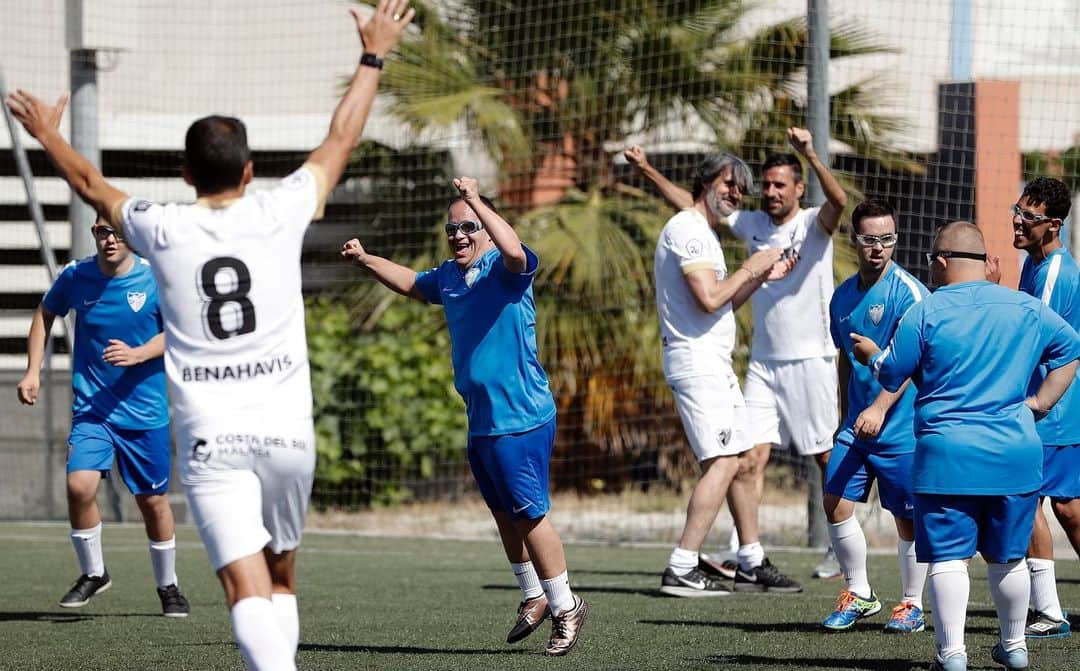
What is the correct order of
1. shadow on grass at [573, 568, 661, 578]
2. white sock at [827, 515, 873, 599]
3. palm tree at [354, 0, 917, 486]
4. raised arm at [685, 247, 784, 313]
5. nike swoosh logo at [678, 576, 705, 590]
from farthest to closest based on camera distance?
palm tree at [354, 0, 917, 486]
shadow on grass at [573, 568, 661, 578]
nike swoosh logo at [678, 576, 705, 590]
raised arm at [685, 247, 784, 313]
white sock at [827, 515, 873, 599]

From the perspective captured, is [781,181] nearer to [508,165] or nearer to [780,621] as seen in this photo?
[780,621]

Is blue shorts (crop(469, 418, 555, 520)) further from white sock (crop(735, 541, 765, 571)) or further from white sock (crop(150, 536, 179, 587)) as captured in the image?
white sock (crop(735, 541, 765, 571))

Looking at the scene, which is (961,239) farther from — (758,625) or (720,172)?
(720,172)

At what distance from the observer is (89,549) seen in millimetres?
7887

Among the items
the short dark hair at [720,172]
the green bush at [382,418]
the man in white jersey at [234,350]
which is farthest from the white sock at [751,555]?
the green bush at [382,418]

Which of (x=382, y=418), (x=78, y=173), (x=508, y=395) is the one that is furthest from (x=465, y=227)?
(x=382, y=418)

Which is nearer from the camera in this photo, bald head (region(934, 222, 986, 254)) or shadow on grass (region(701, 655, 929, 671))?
bald head (region(934, 222, 986, 254))

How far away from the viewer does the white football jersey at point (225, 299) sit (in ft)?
13.9

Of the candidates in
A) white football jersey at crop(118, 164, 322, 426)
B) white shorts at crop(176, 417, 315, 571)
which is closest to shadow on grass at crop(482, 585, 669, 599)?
white shorts at crop(176, 417, 315, 571)

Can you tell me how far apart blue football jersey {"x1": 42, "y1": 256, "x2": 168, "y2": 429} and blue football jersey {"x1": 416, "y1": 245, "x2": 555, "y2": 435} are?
225 centimetres

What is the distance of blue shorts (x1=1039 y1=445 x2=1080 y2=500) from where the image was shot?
21.9ft

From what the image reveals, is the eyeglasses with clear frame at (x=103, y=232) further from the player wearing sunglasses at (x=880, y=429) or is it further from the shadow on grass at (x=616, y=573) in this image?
the player wearing sunglasses at (x=880, y=429)

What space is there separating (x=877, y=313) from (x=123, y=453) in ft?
12.6

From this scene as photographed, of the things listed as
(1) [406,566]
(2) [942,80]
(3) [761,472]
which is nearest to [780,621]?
(3) [761,472]
